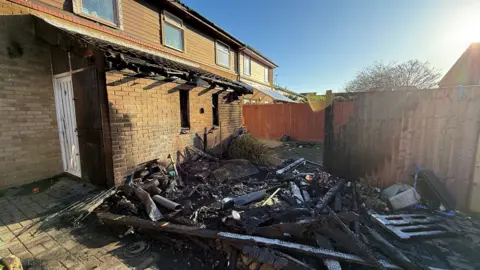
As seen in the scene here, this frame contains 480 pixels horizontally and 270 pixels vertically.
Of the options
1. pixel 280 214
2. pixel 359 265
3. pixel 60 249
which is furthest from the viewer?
pixel 280 214

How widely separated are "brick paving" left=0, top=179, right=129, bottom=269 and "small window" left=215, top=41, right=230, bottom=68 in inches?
410

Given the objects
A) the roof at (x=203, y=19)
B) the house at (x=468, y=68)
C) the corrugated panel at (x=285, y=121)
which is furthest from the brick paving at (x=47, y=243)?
the house at (x=468, y=68)

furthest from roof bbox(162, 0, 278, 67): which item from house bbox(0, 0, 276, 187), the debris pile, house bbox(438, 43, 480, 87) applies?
house bbox(438, 43, 480, 87)

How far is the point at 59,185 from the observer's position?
455cm

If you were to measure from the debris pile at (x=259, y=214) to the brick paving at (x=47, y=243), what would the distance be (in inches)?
16.7

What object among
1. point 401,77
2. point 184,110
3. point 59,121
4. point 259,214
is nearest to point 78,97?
point 59,121

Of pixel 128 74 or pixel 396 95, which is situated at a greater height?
pixel 128 74

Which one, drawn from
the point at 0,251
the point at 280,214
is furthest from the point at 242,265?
the point at 0,251

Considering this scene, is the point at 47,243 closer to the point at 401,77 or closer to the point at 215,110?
the point at 215,110

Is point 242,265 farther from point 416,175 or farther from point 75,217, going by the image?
point 416,175

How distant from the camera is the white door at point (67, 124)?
4.66 metres

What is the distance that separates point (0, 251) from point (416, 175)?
7481 mm

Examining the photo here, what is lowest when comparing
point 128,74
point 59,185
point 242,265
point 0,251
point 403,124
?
point 242,265

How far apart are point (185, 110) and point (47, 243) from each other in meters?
4.62
